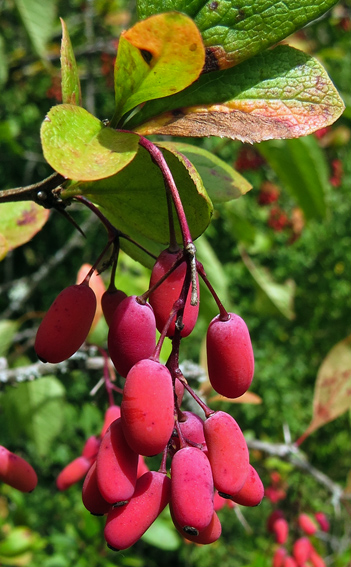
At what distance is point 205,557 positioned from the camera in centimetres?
303

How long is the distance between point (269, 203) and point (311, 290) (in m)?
0.75

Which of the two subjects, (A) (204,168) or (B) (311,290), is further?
(B) (311,290)

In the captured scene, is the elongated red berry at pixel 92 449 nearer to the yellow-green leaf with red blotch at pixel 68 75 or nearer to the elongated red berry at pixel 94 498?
the elongated red berry at pixel 94 498

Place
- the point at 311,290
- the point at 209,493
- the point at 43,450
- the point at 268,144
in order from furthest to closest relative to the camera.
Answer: the point at 311,290 → the point at 43,450 → the point at 268,144 → the point at 209,493

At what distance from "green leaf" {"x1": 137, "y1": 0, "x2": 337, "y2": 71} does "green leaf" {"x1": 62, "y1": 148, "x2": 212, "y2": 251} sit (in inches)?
3.6

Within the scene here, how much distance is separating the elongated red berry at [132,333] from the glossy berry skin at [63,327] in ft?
0.14

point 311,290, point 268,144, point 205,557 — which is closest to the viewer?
point 268,144

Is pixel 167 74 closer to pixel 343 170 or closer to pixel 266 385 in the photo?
pixel 266 385

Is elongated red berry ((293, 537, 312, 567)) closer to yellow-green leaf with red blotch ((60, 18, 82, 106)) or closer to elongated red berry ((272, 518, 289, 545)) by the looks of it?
elongated red berry ((272, 518, 289, 545))

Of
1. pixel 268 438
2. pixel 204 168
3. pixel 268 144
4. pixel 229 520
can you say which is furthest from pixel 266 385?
pixel 204 168

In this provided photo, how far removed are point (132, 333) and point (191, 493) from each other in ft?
0.36

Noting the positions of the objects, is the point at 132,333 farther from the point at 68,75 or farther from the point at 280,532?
the point at 280,532

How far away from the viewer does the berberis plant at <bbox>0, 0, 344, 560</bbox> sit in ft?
1.11

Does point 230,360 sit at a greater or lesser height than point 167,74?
lesser
